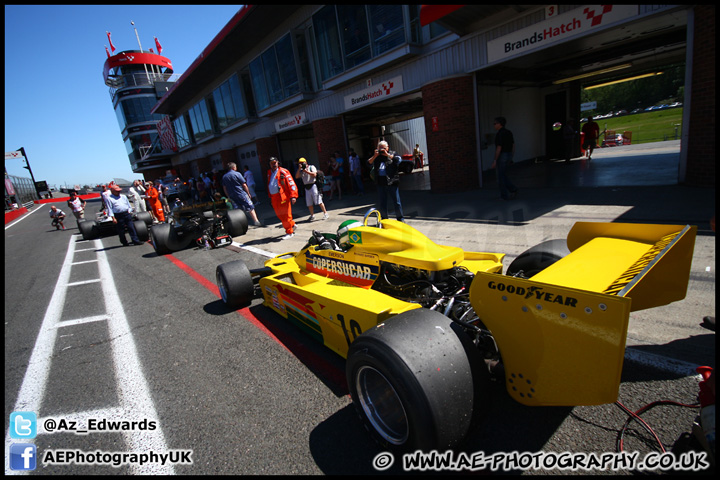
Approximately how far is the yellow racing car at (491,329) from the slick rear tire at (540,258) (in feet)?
0.10

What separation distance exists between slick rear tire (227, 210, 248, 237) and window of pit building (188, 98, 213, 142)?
59.0ft

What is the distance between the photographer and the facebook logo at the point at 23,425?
2594mm

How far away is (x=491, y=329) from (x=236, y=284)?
3110mm

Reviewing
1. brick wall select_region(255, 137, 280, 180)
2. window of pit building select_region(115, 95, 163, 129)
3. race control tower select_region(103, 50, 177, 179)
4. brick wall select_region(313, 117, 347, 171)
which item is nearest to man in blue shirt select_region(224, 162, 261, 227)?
brick wall select_region(313, 117, 347, 171)

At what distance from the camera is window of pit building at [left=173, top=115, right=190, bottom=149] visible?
29.2m

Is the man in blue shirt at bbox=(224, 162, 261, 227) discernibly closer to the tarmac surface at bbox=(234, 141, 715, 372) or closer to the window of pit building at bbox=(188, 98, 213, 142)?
the tarmac surface at bbox=(234, 141, 715, 372)

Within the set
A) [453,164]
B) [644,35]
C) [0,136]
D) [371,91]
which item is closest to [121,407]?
[0,136]

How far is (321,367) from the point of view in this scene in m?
2.97

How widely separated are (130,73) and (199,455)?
5384 centimetres

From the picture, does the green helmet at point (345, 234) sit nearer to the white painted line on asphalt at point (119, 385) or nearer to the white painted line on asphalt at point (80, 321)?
the white painted line on asphalt at point (119, 385)

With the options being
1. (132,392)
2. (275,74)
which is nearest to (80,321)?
(132,392)

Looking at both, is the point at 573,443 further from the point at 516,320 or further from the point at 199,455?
the point at 199,455

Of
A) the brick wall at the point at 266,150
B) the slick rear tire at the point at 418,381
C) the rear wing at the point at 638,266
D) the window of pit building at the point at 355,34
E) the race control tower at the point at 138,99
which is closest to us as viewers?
the slick rear tire at the point at 418,381

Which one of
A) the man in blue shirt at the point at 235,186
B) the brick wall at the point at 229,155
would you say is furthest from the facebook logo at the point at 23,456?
the brick wall at the point at 229,155
